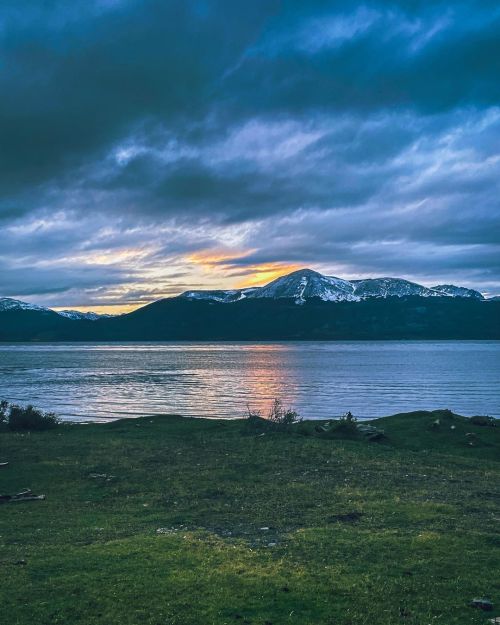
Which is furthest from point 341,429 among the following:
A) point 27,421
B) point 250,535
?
point 27,421

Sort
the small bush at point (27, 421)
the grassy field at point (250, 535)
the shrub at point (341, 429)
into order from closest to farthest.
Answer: the grassy field at point (250, 535) → the shrub at point (341, 429) → the small bush at point (27, 421)

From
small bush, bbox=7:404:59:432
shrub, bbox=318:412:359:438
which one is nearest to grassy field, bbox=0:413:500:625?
shrub, bbox=318:412:359:438

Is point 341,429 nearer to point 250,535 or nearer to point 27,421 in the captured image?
point 250,535

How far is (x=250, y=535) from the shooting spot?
45.6 ft

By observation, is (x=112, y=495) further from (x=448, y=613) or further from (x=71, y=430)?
(x=71, y=430)

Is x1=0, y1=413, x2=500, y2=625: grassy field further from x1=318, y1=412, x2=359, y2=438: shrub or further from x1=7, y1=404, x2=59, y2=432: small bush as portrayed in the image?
x1=7, y1=404, x2=59, y2=432: small bush

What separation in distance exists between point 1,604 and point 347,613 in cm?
606

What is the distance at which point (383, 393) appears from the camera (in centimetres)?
7400

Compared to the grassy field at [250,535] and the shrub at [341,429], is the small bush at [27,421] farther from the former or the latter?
the shrub at [341,429]

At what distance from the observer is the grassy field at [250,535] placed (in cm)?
966

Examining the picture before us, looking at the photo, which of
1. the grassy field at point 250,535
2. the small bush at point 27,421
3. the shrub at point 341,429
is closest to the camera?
the grassy field at point 250,535

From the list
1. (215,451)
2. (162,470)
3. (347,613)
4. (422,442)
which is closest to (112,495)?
(162,470)

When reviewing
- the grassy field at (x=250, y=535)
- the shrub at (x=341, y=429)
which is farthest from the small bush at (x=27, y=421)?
the shrub at (x=341, y=429)

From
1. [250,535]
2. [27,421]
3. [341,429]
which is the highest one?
[250,535]
